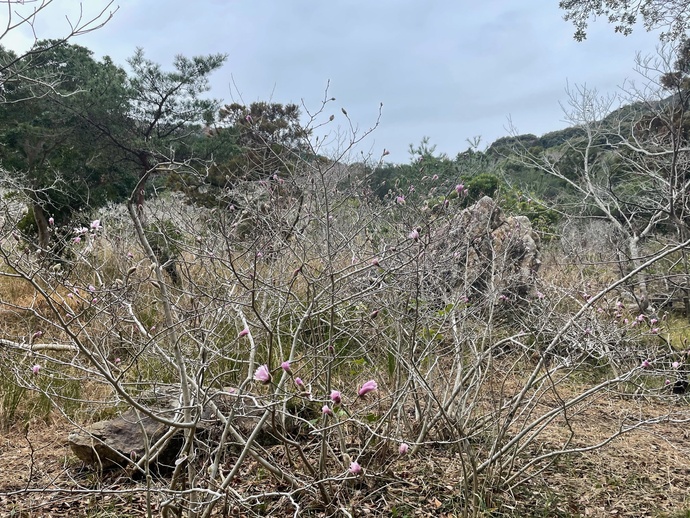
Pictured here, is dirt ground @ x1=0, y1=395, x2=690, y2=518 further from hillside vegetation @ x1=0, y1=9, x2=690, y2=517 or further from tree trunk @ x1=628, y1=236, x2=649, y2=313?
tree trunk @ x1=628, y1=236, x2=649, y2=313

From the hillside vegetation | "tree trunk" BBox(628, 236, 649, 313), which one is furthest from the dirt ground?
"tree trunk" BBox(628, 236, 649, 313)

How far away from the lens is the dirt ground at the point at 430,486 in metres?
2.32

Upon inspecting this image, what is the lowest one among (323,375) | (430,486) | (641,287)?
(430,486)

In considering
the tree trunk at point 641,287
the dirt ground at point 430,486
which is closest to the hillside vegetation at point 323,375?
the dirt ground at point 430,486

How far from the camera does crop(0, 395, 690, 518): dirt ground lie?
232cm

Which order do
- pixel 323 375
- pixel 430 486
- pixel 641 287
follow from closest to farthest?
pixel 430 486, pixel 323 375, pixel 641 287

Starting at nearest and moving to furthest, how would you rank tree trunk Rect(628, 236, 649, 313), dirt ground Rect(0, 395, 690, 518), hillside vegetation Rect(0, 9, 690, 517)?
hillside vegetation Rect(0, 9, 690, 517), dirt ground Rect(0, 395, 690, 518), tree trunk Rect(628, 236, 649, 313)

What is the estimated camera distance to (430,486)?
2.52 metres

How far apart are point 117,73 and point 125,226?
17.7ft

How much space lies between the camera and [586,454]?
3066 millimetres

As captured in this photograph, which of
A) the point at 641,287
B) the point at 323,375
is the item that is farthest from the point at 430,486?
the point at 641,287

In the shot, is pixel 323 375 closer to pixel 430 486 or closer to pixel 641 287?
pixel 430 486

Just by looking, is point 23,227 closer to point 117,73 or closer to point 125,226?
A: point 125,226

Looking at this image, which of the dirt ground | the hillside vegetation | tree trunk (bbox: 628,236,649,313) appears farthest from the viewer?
tree trunk (bbox: 628,236,649,313)
